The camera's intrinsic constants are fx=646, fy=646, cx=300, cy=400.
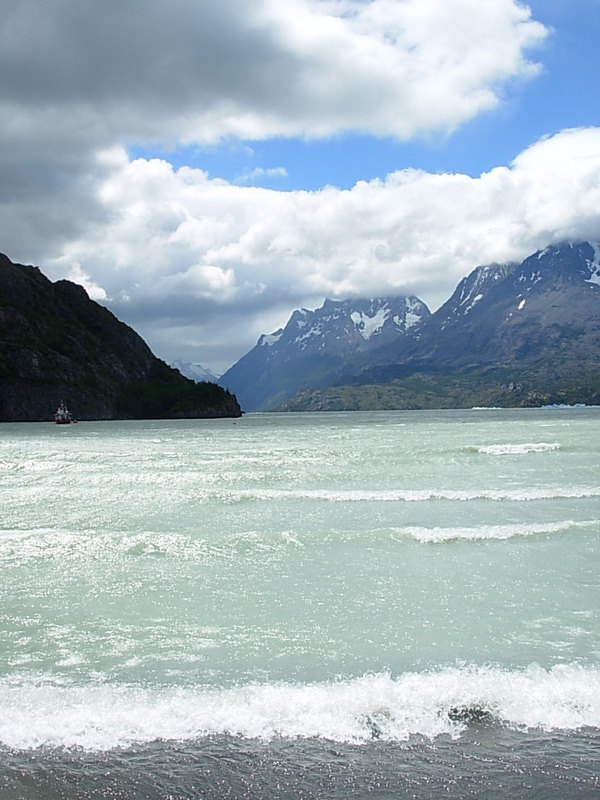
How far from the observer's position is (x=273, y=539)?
66.6 feet

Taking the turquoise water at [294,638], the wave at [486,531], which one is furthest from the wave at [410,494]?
the wave at [486,531]

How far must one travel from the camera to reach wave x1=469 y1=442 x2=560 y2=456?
50469 millimetres

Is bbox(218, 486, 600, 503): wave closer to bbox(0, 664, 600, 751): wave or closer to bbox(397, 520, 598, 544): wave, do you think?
bbox(397, 520, 598, 544): wave

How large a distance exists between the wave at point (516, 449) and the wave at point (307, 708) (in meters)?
41.8

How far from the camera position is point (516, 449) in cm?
5306

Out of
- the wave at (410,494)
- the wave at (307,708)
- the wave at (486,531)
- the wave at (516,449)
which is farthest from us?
the wave at (516,449)

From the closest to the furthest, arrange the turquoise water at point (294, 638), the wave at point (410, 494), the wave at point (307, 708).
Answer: the turquoise water at point (294, 638)
the wave at point (307, 708)
the wave at point (410, 494)

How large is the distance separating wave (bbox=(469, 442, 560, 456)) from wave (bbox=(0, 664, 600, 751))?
41757 mm

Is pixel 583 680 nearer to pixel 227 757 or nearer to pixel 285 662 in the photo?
pixel 285 662

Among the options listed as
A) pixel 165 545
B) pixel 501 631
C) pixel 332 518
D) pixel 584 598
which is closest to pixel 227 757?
pixel 501 631

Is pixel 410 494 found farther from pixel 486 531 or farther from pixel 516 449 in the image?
pixel 516 449

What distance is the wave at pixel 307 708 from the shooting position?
799 cm

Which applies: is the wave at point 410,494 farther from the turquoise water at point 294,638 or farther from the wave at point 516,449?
the wave at point 516,449

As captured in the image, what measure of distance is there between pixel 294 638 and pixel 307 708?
10.5ft
